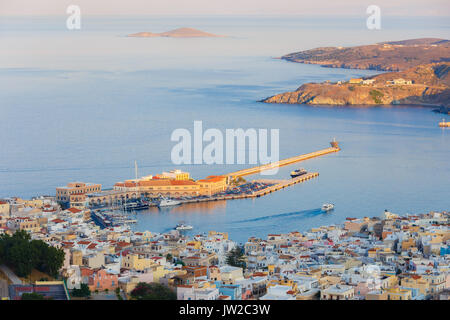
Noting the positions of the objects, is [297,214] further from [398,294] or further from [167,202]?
[398,294]

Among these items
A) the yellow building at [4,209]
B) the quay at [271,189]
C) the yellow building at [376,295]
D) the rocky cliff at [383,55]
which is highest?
the rocky cliff at [383,55]

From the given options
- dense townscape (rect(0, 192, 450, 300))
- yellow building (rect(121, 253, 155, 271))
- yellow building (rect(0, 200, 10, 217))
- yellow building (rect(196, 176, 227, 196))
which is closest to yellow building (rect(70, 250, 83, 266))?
dense townscape (rect(0, 192, 450, 300))

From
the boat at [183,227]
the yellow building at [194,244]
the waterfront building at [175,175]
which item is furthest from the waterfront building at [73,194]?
the yellow building at [194,244]

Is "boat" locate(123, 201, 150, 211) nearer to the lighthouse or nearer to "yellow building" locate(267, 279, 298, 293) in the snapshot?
"yellow building" locate(267, 279, 298, 293)

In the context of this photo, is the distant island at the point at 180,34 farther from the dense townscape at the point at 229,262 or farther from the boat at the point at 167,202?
the dense townscape at the point at 229,262
